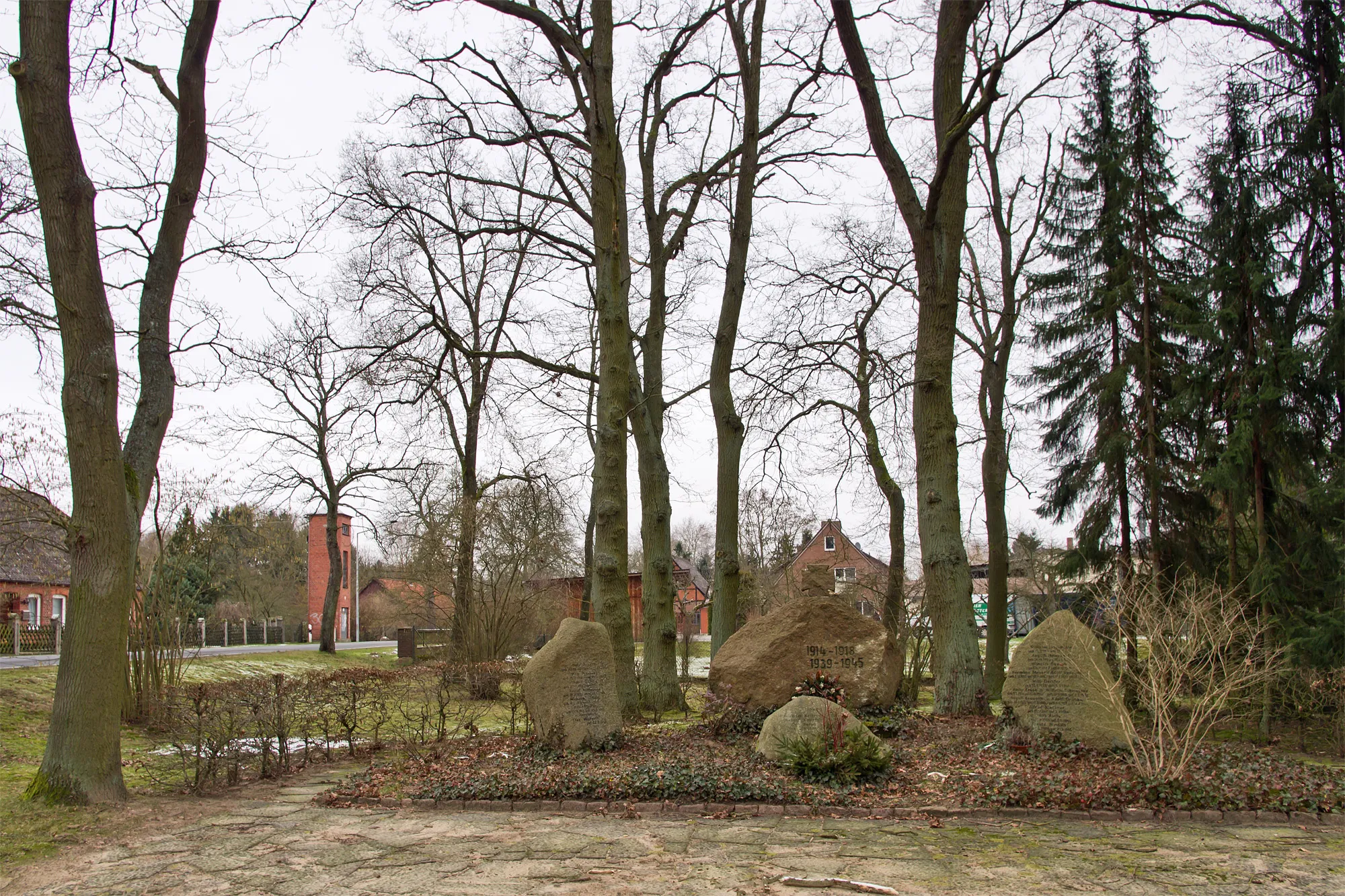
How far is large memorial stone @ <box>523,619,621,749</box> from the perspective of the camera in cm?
927

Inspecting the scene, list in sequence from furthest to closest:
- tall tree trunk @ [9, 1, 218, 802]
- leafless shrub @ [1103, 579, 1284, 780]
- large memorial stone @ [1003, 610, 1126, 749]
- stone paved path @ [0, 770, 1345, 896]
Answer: large memorial stone @ [1003, 610, 1126, 749], tall tree trunk @ [9, 1, 218, 802], leafless shrub @ [1103, 579, 1284, 780], stone paved path @ [0, 770, 1345, 896]

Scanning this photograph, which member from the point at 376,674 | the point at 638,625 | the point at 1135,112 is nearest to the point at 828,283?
the point at 1135,112

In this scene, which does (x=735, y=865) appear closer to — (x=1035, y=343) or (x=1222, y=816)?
(x=1222, y=816)

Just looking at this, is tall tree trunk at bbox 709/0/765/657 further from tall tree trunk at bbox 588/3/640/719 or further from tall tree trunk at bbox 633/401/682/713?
tall tree trunk at bbox 588/3/640/719

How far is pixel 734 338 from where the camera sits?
14883mm

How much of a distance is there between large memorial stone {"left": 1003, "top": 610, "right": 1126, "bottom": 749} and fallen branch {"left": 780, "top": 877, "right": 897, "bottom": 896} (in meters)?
4.39

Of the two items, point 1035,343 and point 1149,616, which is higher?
point 1035,343

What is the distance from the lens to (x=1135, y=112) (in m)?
15.5

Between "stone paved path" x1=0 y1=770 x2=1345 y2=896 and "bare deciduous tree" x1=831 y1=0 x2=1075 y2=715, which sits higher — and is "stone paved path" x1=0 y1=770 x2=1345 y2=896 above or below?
below

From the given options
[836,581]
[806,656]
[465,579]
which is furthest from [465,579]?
[806,656]

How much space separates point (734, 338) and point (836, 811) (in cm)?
922

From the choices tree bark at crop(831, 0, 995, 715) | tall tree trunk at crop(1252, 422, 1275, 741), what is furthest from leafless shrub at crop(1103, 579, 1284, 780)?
tall tree trunk at crop(1252, 422, 1275, 741)

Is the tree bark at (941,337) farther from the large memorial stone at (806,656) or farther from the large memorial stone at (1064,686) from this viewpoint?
the large memorial stone at (1064,686)

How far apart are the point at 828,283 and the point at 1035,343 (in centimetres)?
411
